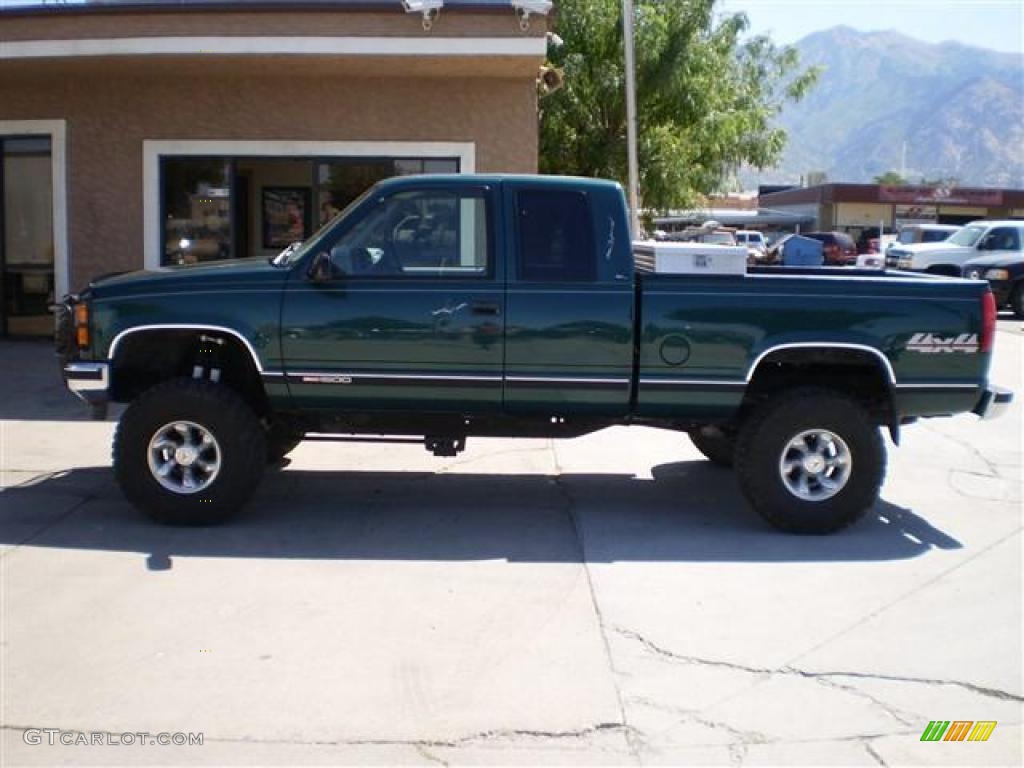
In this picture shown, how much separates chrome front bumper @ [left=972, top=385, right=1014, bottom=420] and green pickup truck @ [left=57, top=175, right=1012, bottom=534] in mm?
24

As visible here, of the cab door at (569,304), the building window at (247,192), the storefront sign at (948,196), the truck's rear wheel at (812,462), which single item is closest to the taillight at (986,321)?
the truck's rear wheel at (812,462)

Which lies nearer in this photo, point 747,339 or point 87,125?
point 747,339

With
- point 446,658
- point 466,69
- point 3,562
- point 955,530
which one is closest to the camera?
point 446,658

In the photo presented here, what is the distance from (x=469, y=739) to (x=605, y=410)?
3087 mm

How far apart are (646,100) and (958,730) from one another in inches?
701

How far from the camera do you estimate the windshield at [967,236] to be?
27.7 metres

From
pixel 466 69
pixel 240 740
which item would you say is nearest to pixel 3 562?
pixel 240 740

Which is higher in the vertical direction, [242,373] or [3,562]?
[242,373]

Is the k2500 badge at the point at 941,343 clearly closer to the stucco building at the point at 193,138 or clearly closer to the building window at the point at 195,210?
the stucco building at the point at 193,138

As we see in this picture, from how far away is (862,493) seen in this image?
7.18 m

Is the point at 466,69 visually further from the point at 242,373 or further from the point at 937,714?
the point at 937,714

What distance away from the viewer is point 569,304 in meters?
7.04

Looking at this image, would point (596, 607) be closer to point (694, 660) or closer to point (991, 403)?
point (694, 660)

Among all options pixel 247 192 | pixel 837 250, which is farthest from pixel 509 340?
pixel 837 250
